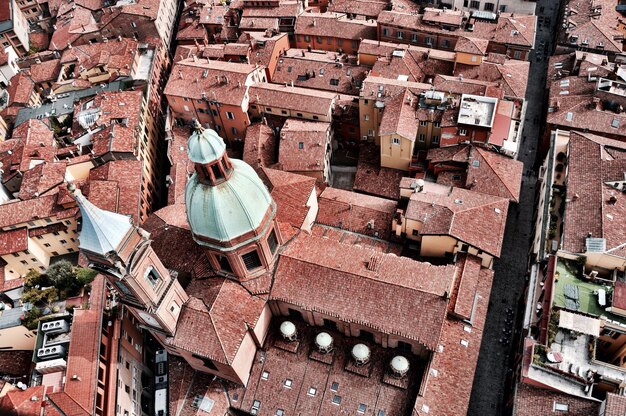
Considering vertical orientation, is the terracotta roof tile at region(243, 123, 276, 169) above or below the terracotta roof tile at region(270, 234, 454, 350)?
above

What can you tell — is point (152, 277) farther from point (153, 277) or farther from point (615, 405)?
point (615, 405)

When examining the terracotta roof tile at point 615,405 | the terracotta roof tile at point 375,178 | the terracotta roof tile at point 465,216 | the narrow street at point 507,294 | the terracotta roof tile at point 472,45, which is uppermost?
the terracotta roof tile at point 472,45

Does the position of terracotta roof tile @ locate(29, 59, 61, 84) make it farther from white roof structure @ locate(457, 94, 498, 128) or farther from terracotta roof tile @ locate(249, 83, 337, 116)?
white roof structure @ locate(457, 94, 498, 128)

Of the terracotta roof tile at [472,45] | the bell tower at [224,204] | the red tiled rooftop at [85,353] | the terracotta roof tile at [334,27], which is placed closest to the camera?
the bell tower at [224,204]

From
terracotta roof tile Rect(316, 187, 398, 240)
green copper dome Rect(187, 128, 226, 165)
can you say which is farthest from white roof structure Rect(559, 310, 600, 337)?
green copper dome Rect(187, 128, 226, 165)

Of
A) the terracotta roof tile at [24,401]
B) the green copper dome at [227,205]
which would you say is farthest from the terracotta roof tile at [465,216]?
the terracotta roof tile at [24,401]

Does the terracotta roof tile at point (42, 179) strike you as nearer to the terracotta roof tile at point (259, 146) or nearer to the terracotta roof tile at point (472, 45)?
the terracotta roof tile at point (259, 146)

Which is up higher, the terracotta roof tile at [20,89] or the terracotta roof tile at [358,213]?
the terracotta roof tile at [20,89]
